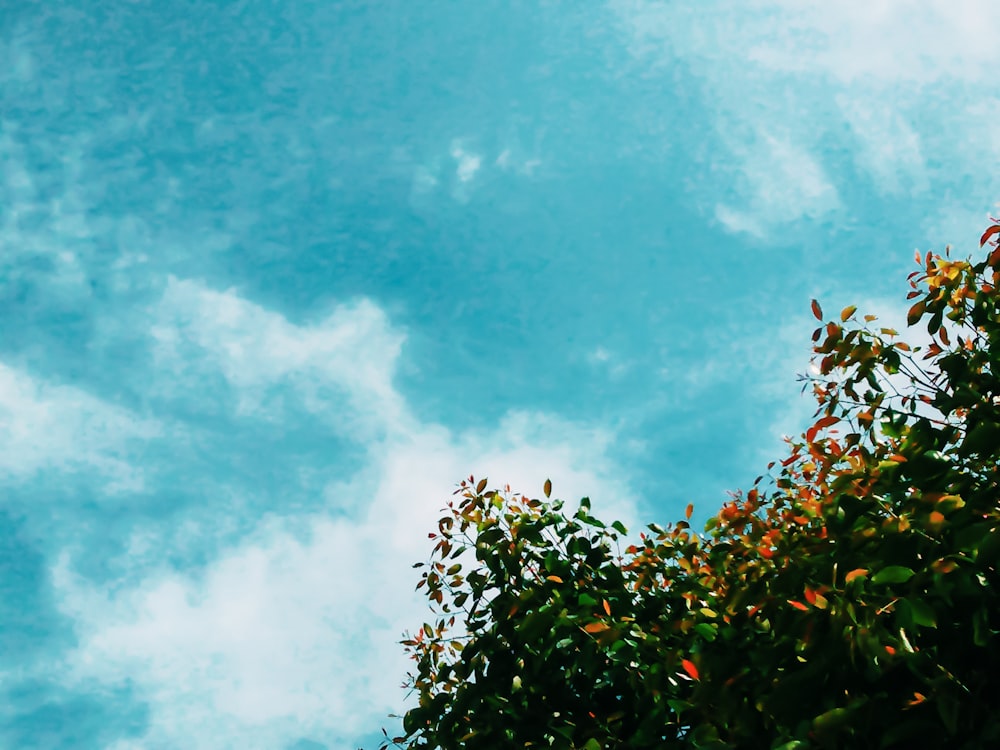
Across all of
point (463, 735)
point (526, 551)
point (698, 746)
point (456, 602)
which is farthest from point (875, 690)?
point (456, 602)

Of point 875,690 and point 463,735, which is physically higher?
point 463,735

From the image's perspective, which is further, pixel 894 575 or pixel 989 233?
pixel 989 233

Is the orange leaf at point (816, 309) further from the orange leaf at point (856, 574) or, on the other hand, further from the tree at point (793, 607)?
the orange leaf at point (856, 574)

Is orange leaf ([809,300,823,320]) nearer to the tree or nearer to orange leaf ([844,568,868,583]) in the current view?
the tree

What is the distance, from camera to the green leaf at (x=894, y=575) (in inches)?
129

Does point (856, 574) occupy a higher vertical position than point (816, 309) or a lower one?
lower

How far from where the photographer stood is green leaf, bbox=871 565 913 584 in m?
3.29

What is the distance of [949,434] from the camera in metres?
4.02

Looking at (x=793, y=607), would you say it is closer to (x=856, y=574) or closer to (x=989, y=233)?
(x=856, y=574)

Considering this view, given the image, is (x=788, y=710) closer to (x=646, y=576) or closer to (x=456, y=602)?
(x=646, y=576)

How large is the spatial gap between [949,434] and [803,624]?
124 centimetres

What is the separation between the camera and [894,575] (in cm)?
331

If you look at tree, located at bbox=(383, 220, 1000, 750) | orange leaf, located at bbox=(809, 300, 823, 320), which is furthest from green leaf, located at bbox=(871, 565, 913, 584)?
orange leaf, located at bbox=(809, 300, 823, 320)

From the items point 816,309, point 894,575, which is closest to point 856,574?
point 894,575
